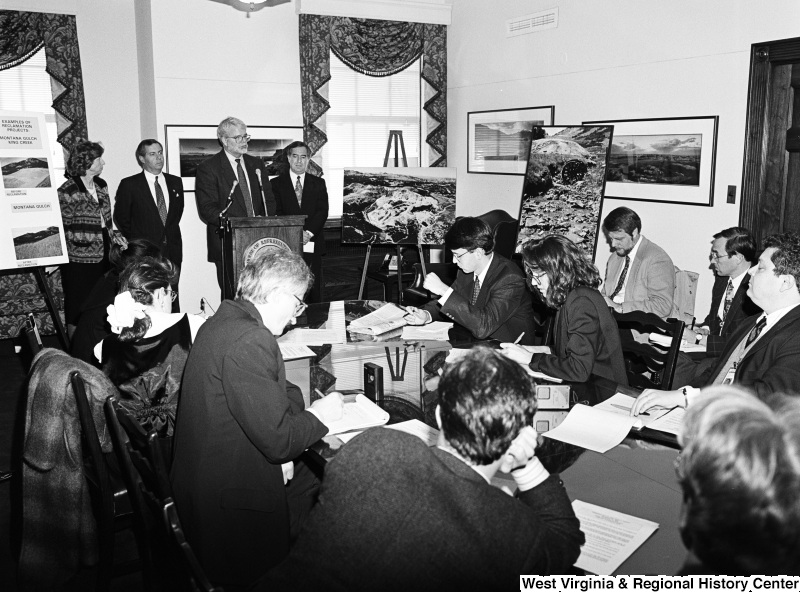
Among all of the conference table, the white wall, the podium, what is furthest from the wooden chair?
the white wall

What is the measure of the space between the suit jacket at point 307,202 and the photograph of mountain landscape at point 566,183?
69.5 inches

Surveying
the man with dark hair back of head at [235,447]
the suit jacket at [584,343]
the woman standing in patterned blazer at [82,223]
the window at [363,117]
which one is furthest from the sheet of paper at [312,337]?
the window at [363,117]

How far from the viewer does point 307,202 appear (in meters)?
6.51

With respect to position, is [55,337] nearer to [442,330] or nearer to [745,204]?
[442,330]

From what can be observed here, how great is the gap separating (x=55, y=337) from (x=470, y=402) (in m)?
6.30

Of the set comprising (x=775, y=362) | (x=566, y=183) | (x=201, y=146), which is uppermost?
(x=201, y=146)

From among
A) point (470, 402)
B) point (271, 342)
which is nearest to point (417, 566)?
point (470, 402)

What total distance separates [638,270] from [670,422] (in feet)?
8.87

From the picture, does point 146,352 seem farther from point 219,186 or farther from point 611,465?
point 219,186

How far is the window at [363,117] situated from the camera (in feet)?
25.7

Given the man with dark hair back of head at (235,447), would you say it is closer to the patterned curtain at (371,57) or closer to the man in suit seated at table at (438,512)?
the man in suit seated at table at (438,512)

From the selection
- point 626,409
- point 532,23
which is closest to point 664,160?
point 532,23

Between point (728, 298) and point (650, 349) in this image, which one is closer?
point (650, 349)

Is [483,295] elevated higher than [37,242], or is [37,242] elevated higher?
[37,242]
